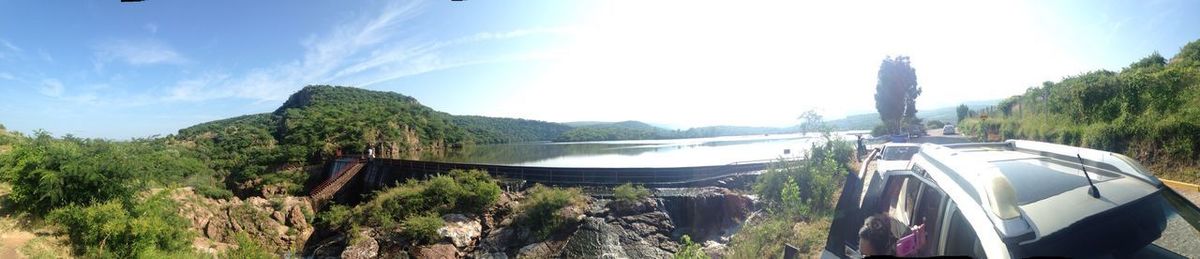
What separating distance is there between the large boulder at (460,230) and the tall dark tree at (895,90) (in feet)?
141

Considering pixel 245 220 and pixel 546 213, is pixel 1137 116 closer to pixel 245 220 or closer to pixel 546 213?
pixel 546 213

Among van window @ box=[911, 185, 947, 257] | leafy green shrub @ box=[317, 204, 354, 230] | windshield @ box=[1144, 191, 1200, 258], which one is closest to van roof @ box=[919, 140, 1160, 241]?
windshield @ box=[1144, 191, 1200, 258]

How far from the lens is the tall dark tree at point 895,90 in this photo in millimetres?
46375

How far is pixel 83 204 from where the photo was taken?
11.7 m

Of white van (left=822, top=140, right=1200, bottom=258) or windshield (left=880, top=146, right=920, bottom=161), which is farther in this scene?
windshield (left=880, top=146, right=920, bottom=161)

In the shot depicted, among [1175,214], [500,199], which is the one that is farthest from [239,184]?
[1175,214]

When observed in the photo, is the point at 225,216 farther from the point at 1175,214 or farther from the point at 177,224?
the point at 1175,214

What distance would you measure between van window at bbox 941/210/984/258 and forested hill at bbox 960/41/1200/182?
33.6 ft

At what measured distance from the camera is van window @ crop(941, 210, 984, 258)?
2.39 metres

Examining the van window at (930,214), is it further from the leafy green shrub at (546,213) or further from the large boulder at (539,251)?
the leafy green shrub at (546,213)

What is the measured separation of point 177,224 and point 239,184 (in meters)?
32.7

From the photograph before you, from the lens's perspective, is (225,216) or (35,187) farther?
A: (225,216)

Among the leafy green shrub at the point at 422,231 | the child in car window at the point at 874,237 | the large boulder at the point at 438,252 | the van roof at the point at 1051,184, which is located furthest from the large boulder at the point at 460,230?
the van roof at the point at 1051,184

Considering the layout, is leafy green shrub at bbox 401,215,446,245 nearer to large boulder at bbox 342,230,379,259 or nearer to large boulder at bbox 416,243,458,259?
large boulder at bbox 416,243,458,259
